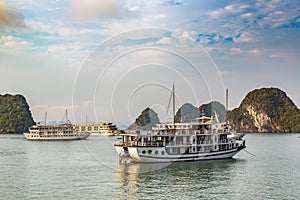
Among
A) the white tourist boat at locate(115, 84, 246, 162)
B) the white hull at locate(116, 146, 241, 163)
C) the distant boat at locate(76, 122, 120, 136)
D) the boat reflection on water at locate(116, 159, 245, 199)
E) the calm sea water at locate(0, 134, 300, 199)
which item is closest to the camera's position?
the calm sea water at locate(0, 134, 300, 199)

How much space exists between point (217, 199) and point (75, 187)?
12.1 meters

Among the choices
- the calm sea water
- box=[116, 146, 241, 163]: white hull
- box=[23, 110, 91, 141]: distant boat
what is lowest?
the calm sea water

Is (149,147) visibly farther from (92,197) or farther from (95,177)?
(92,197)

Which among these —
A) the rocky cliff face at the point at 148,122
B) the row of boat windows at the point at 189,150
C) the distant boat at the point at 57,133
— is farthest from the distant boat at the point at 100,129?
the row of boat windows at the point at 189,150

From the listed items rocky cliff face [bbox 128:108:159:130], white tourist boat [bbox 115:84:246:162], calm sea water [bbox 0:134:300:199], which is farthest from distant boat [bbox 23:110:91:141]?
white tourist boat [bbox 115:84:246:162]

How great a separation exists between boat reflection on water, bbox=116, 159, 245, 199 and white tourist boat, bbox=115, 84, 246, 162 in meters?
1.05

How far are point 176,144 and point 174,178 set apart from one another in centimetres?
1066

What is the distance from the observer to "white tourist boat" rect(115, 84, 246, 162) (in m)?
47.0

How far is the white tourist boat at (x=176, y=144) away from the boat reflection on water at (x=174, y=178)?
1050mm

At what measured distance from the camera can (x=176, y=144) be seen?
48719 millimetres

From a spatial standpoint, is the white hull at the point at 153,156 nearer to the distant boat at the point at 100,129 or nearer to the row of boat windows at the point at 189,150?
the row of boat windows at the point at 189,150

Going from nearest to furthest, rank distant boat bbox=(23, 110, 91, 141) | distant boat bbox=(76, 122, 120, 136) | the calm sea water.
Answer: the calm sea water, distant boat bbox=(23, 110, 91, 141), distant boat bbox=(76, 122, 120, 136)

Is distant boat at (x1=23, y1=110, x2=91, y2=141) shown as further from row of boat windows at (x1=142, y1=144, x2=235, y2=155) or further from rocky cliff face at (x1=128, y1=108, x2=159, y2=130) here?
row of boat windows at (x1=142, y1=144, x2=235, y2=155)

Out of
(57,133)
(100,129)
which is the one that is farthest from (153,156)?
(100,129)
